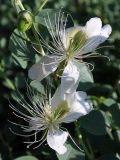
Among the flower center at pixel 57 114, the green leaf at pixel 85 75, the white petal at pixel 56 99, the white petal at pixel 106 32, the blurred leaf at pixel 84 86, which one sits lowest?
the blurred leaf at pixel 84 86

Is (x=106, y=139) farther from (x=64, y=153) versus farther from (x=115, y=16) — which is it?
(x=115, y=16)

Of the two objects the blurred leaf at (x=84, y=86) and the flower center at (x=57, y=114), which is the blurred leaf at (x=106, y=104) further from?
the flower center at (x=57, y=114)

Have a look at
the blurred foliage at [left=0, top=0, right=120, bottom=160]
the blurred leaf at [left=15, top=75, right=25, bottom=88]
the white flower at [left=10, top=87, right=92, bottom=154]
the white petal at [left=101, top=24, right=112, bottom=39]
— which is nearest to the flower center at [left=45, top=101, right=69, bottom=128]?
the white flower at [left=10, top=87, right=92, bottom=154]

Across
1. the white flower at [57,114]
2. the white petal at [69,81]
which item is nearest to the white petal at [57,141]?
the white flower at [57,114]

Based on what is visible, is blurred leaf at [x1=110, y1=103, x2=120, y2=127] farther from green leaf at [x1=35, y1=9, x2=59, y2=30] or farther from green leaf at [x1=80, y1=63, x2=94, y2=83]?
green leaf at [x1=35, y1=9, x2=59, y2=30]

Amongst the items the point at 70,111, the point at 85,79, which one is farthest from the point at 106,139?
the point at 70,111

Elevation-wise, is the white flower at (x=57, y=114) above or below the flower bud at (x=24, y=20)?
below

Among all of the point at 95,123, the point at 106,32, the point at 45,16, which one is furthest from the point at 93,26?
the point at 95,123
